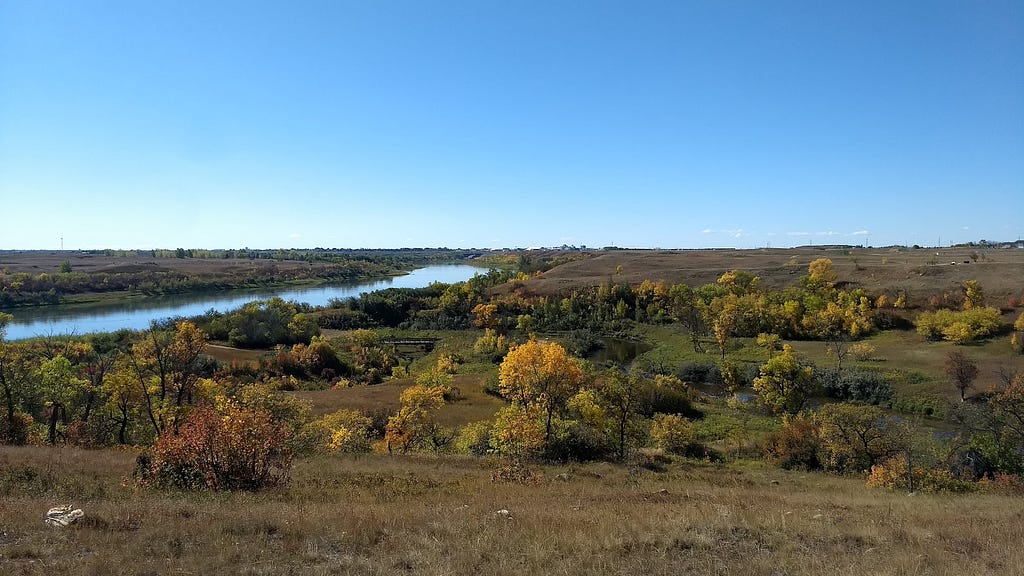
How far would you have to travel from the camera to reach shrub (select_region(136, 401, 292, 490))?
12812 mm

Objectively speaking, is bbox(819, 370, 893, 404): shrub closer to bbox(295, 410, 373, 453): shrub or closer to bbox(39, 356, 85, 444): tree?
bbox(295, 410, 373, 453): shrub

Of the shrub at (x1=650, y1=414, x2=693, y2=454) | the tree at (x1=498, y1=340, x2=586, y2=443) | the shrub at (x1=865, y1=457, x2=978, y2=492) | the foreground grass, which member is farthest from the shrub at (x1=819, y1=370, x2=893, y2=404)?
the foreground grass

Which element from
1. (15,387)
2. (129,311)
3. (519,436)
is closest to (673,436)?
(519,436)

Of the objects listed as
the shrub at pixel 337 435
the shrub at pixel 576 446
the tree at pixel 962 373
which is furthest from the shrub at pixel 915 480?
the tree at pixel 962 373

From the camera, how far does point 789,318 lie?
6994 centimetres

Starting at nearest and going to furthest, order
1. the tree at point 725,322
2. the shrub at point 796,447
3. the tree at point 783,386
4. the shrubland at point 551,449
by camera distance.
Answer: the shrubland at point 551,449, the shrub at point 796,447, the tree at point 783,386, the tree at point 725,322

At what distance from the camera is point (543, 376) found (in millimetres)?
27453

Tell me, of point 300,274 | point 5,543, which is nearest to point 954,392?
point 5,543

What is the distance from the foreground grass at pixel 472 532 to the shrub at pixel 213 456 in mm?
884

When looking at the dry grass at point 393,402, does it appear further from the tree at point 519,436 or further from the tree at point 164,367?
the tree at point 164,367

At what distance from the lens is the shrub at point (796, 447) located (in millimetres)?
28016

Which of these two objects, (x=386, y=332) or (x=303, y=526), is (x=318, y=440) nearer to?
(x=303, y=526)

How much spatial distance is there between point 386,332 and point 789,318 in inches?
2422

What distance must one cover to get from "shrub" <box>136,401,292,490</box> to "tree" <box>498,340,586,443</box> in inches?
628
